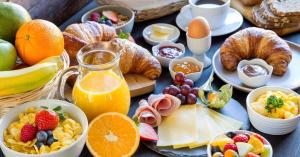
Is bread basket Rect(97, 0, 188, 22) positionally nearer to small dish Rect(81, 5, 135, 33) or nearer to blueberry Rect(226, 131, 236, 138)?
small dish Rect(81, 5, 135, 33)

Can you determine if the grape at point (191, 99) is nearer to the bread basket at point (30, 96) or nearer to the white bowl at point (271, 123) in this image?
the white bowl at point (271, 123)

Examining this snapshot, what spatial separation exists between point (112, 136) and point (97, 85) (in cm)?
12

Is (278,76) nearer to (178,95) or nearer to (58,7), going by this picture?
(178,95)

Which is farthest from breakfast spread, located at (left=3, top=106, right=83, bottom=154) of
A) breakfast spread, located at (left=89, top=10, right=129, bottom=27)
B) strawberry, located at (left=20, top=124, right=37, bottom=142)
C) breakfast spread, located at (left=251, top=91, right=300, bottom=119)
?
breakfast spread, located at (left=89, top=10, right=129, bottom=27)

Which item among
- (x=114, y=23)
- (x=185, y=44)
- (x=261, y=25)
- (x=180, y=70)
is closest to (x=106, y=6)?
(x=114, y=23)

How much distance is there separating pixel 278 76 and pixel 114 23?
53cm

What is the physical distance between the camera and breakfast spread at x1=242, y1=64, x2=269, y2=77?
46.4 inches

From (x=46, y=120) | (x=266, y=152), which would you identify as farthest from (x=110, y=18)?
(x=266, y=152)

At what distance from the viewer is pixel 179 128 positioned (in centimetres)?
104

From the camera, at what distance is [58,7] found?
150 centimetres

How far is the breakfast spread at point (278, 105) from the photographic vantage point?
101 cm

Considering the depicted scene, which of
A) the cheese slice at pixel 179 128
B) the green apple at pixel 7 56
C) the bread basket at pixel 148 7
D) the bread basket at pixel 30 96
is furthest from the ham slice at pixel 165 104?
the bread basket at pixel 148 7

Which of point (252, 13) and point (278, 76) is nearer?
point (278, 76)

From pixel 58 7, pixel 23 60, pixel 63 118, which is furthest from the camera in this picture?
pixel 58 7
